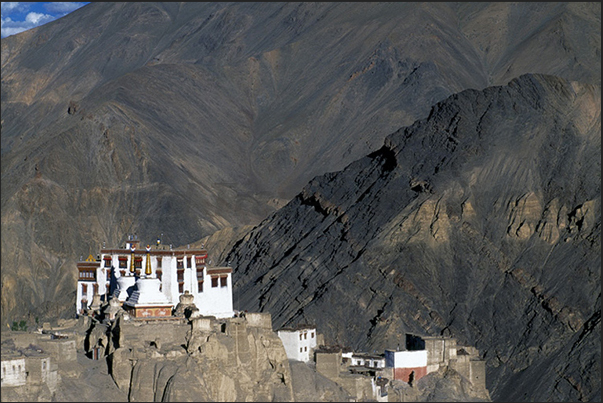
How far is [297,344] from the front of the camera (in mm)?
87312

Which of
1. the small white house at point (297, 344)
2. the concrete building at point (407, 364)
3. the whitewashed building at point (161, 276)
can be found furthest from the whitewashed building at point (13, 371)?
the concrete building at point (407, 364)

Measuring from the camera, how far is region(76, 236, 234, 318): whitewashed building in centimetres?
9025

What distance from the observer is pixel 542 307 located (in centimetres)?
11338

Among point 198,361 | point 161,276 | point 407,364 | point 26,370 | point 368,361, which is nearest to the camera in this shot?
point 26,370

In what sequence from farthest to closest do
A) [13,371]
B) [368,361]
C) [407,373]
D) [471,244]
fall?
[471,244]
[368,361]
[407,373]
[13,371]

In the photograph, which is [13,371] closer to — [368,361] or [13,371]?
[13,371]

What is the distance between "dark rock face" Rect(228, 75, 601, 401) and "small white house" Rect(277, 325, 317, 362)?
1786 cm

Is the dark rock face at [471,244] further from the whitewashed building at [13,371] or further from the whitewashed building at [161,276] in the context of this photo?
the whitewashed building at [13,371]

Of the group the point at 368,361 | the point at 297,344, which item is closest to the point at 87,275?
the point at 297,344

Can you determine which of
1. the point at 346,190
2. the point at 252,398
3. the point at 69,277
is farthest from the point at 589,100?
the point at 252,398

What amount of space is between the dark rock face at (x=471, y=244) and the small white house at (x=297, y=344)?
1786cm

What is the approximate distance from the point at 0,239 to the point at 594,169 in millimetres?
56474

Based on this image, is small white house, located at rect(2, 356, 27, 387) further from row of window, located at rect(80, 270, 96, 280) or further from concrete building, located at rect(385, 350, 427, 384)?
concrete building, located at rect(385, 350, 427, 384)

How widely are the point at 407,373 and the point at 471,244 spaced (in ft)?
115
